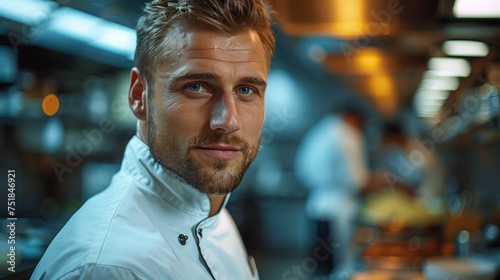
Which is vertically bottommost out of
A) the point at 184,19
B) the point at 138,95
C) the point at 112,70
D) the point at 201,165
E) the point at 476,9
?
the point at 201,165

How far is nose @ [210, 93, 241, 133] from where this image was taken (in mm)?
842

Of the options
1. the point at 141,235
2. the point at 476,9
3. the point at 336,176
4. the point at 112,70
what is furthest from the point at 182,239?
the point at 336,176

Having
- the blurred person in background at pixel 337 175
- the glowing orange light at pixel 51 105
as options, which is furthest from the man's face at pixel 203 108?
the blurred person in background at pixel 337 175

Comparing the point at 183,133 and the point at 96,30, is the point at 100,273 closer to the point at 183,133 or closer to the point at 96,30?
the point at 183,133

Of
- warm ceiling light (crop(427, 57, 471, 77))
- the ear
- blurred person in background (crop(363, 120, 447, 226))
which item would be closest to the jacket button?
the ear

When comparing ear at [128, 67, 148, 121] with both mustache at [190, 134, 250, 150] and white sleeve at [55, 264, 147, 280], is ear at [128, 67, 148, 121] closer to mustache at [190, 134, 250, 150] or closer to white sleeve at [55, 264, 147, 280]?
mustache at [190, 134, 250, 150]

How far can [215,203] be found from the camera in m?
1.00

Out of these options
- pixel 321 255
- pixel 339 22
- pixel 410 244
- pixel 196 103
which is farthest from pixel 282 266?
pixel 196 103

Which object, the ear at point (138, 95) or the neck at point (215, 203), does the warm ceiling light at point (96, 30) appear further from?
the neck at point (215, 203)

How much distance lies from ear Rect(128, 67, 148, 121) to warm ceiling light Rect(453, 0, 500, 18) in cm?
94

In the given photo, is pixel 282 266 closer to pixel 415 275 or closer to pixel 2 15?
pixel 415 275

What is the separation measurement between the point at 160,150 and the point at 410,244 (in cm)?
183

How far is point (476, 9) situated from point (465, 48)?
637 mm

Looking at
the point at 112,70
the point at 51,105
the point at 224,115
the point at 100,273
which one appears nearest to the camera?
the point at 100,273
